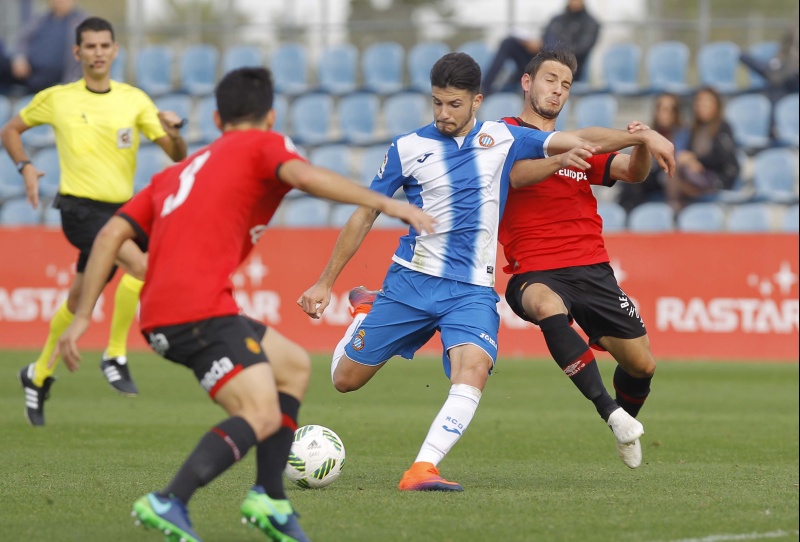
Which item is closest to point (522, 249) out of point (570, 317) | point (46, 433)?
point (570, 317)

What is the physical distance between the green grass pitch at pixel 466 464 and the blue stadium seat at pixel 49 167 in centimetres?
611

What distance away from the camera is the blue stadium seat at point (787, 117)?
17891 millimetres

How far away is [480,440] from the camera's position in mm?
9164

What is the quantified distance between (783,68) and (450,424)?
1323 cm

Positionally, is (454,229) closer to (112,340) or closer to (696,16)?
(112,340)

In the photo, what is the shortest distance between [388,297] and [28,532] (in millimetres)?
2500

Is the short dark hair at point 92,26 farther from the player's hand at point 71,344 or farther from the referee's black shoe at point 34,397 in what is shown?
the player's hand at point 71,344

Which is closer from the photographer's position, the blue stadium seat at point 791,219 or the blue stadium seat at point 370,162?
the blue stadium seat at point 791,219

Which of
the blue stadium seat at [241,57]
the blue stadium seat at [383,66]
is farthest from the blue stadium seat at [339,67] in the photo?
the blue stadium seat at [241,57]

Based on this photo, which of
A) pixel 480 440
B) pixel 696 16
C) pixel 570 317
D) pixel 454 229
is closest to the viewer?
pixel 454 229

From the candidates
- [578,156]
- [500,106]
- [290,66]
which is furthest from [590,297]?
[290,66]

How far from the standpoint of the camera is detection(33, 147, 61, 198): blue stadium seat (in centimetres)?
1947

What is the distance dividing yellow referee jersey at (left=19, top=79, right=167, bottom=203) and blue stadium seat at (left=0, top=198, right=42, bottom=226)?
30.1ft

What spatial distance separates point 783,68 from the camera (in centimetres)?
1808
